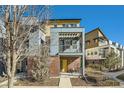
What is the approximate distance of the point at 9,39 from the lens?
3752 mm

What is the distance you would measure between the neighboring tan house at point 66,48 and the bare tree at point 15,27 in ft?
20.6

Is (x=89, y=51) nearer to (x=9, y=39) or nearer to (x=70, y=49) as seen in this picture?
(x=70, y=49)

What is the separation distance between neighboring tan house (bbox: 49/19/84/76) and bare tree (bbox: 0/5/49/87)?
6.29 m

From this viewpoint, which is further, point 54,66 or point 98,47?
point 98,47

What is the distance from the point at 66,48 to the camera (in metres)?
11.8

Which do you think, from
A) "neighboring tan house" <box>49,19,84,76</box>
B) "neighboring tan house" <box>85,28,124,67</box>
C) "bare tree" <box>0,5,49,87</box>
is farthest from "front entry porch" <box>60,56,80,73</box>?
"bare tree" <box>0,5,49,87</box>

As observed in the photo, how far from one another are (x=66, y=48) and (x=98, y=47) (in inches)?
192

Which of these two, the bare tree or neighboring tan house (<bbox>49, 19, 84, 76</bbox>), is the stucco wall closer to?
neighboring tan house (<bbox>49, 19, 84, 76</bbox>)

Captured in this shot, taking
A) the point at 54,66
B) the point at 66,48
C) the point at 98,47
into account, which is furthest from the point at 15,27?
the point at 98,47

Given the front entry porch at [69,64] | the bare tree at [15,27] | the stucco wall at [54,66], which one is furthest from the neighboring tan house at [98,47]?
the bare tree at [15,27]

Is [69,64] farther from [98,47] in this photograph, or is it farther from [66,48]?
[98,47]

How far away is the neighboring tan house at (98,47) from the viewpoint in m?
15.7

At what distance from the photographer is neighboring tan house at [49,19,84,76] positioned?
10723mm
